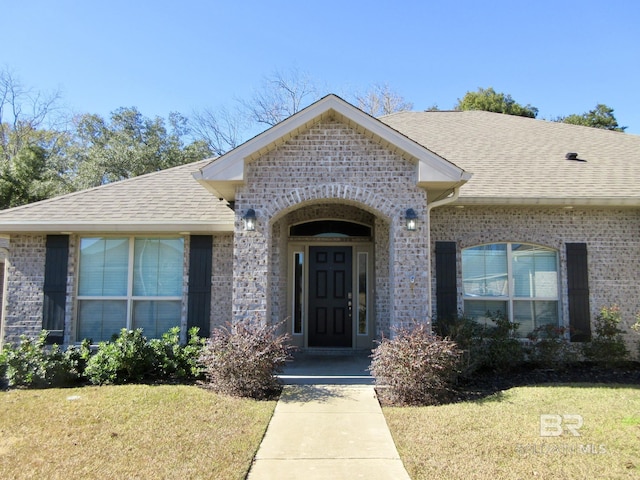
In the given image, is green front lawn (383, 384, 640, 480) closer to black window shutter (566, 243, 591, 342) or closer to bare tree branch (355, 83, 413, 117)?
black window shutter (566, 243, 591, 342)

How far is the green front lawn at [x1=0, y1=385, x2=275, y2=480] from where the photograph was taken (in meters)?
4.27

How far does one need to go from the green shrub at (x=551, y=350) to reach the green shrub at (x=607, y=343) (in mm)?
328

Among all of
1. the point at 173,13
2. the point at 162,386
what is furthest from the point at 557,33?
the point at 162,386

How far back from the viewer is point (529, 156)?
10.8 meters

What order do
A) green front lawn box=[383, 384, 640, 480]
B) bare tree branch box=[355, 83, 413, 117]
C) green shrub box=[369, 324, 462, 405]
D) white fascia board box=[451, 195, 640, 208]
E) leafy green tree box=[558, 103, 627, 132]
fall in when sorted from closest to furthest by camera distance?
green front lawn box=[383, 384, 640, 480], green shrub box=[369, 324, 462, 405], white fascia board box=[451, 195, 640, 208], leafy green tree box=[558, 103, 627, 132], bare tree branch box=[355, 83, 413, 117]

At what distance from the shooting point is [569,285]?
8.80 meters

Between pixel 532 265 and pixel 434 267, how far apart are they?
2070 millimetres

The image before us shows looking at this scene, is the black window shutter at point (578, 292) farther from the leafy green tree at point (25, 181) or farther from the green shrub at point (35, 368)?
the leafy green tree at point (25, 181)

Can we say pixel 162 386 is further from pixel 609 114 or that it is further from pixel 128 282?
pixel 609 114

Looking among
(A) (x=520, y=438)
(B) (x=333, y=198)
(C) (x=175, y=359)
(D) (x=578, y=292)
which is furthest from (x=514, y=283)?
(C) (x=175, y=359)

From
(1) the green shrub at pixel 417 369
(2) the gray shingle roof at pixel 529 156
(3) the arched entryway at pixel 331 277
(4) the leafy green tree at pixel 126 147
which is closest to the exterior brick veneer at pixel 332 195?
(1) the green shrub at pixel 417 369

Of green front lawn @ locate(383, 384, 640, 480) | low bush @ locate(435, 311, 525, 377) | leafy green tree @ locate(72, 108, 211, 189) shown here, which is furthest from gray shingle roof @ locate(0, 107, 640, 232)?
leafy green tree @ locate(72, 108, 211, 189)

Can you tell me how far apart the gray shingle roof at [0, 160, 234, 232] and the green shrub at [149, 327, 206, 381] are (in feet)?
7.50

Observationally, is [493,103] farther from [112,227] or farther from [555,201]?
[112,227]
